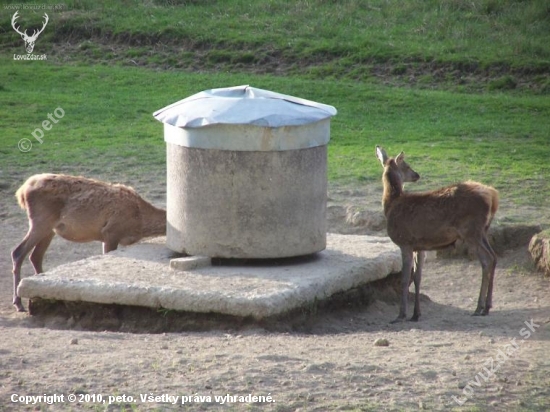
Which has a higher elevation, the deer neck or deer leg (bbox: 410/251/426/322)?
the deer neck

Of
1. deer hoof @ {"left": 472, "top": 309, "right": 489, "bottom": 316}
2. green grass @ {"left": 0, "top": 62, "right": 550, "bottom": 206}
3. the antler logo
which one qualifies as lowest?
deer hoof @ {"left": 472, "top": 309, "right": 489, "bottom": 316}

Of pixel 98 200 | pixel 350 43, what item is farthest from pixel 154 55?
pixel 98 200

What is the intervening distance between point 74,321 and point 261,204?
1.72 m

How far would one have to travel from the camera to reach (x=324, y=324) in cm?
804

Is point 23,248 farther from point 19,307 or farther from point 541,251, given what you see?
point 541,251

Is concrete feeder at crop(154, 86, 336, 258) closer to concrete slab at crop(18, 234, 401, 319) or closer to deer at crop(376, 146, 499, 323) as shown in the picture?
concrete slab at crop(18, 234, 401, 319)

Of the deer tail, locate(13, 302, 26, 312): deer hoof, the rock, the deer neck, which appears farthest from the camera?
the rock

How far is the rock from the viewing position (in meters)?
9.41

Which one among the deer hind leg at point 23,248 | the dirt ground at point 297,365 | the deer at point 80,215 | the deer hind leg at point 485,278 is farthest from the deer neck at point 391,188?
the deer hind leg at point 23,248

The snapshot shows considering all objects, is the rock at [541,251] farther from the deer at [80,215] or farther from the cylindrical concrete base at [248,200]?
the deer at [80,215]

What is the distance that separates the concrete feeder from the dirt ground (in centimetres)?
81

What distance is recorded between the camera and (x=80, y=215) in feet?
30.5

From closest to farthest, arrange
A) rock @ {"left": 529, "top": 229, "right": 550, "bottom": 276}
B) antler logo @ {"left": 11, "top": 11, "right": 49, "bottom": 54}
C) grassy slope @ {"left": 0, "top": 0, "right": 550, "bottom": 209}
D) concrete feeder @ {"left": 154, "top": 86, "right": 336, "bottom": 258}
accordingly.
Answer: concrete feeder @ {"left": 154, "top": 86, "right": 336, "bottom": 258}
rock @ {"left": 529, "top": 229, "right": 550, "bottom": 276}
grassy slope @ {"left": 0, "top": 0, "right": 550, "bottom": 209}
antler logo @ {"left": 11, "top": 11, "right": 49, "bottom": 54}

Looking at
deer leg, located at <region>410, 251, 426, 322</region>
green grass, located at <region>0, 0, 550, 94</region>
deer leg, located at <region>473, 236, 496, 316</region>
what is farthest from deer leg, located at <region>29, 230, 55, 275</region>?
green grass, located at <region>0, 0, 550, 94</region>
